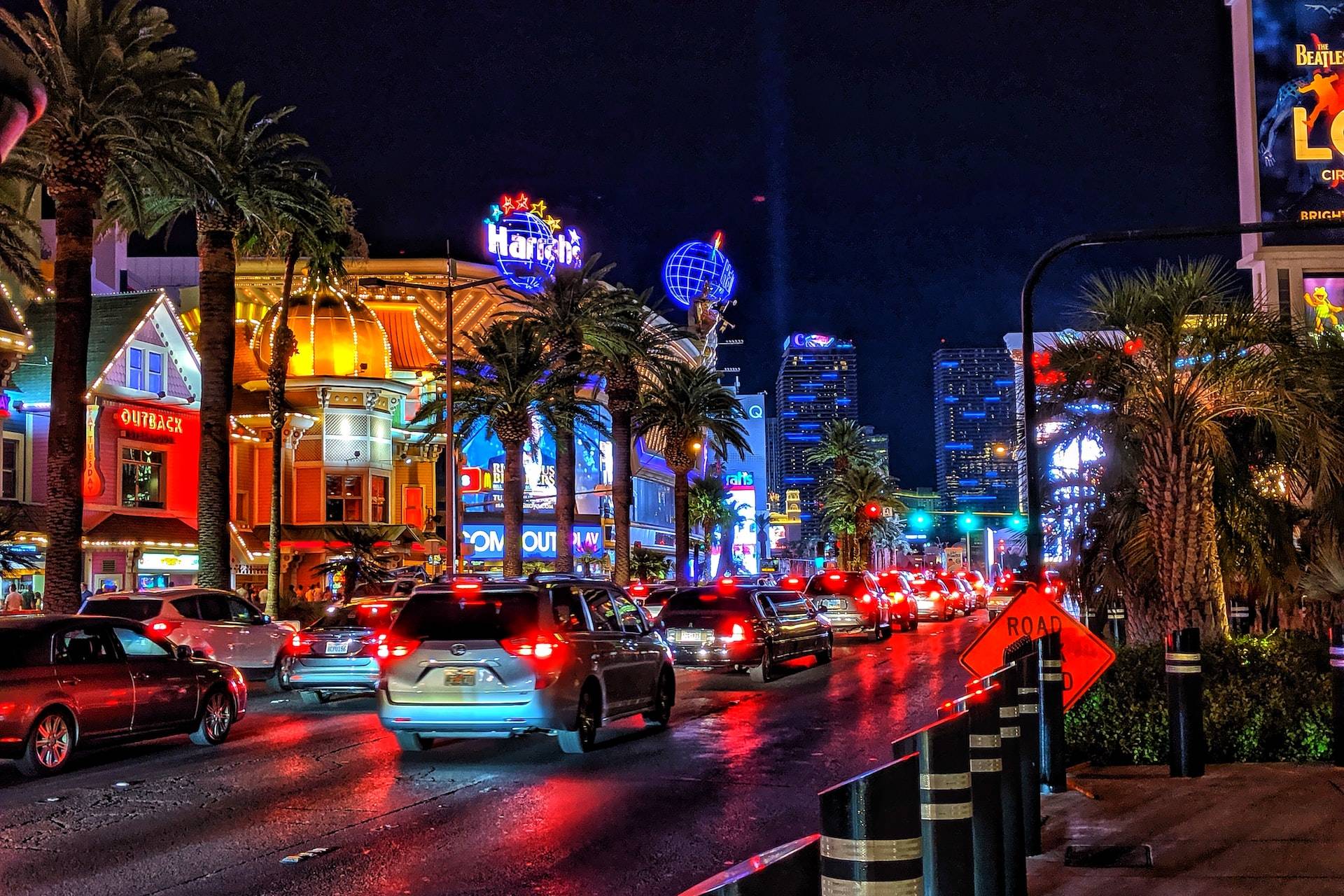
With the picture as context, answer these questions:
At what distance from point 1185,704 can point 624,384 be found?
3583 cm

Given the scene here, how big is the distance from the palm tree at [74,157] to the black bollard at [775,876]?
76.0 feet

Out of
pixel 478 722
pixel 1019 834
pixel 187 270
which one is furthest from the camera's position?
pixel 187 270

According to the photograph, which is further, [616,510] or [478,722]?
[616,510]

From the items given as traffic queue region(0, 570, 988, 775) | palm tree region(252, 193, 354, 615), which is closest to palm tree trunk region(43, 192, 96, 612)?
traffic queue region(0, 570, 988, 775)

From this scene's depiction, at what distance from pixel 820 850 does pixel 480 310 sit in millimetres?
70326

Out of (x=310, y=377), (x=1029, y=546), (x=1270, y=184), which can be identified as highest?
(x=1270, y=184)

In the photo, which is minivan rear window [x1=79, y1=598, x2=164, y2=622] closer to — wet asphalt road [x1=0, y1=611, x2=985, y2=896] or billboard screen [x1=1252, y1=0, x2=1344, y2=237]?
wet asphalt road [x1=0, y1=611, x2=985, y2=896]

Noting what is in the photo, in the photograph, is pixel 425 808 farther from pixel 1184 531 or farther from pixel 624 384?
pixel 624 384

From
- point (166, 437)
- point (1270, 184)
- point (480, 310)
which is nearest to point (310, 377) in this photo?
point (166, 437)

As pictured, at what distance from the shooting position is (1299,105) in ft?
149

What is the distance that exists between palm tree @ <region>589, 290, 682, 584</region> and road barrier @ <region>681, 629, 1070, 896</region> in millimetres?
35081

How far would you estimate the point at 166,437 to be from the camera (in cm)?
4153

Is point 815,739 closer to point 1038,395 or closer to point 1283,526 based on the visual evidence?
point 1038,395

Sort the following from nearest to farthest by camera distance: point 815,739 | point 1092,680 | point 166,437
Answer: point 1092,680, point 815,739, point 166,437
